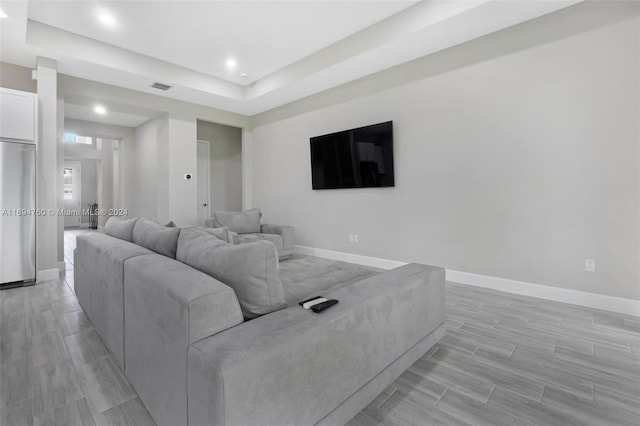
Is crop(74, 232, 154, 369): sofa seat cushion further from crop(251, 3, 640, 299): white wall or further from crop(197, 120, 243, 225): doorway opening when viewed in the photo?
crop(197, 120, 243, 225): doorway opening

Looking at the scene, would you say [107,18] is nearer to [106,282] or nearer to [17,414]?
[106,282]

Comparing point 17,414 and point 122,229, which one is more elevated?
point 122,229

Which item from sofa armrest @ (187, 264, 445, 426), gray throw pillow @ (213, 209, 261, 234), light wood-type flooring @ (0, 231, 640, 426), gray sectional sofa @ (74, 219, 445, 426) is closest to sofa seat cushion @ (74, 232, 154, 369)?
gray sectional sofa @ (74, 219, 445, 426)

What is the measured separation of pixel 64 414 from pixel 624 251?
13.3ft

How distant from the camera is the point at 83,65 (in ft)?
12.8

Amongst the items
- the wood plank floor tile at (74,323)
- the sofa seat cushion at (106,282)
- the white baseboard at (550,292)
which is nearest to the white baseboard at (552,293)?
the white baseboard at (550,292)

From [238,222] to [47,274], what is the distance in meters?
2.42

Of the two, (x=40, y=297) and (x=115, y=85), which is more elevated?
(x=115, y=85)

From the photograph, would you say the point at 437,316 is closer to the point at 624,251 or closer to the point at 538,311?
the point at 538,311

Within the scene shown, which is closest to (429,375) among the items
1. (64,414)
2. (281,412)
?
(281,412)

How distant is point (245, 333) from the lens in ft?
3.52

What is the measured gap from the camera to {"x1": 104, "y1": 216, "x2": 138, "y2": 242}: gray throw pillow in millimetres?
2342

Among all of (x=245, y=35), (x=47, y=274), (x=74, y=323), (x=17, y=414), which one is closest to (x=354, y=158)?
(x=245, y=35)


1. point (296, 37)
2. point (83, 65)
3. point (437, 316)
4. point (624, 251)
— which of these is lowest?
point (437, 316)
